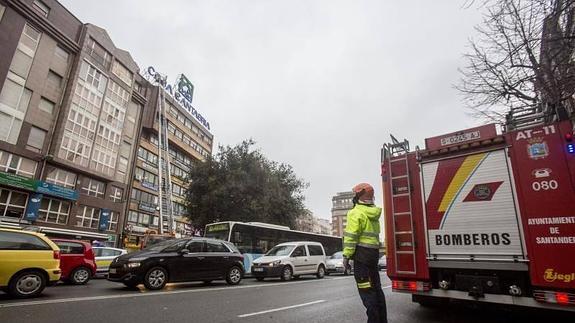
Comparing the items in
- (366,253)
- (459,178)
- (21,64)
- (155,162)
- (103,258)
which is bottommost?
(103,258)

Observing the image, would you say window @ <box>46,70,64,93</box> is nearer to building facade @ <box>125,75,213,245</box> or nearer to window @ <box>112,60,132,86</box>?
window @ <box>112,60,132,86</box>

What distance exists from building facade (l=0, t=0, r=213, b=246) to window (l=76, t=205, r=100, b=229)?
3.7 inches

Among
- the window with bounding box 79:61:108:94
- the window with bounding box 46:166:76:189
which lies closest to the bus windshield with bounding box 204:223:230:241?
the window with bounding box 46:166:76:189

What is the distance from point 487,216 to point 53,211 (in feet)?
109

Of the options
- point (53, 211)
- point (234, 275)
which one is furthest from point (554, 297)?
point (53, 211)

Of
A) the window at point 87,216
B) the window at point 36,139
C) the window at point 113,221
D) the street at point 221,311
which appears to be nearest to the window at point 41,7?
the window at point 36,139

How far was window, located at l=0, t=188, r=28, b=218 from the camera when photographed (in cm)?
2500

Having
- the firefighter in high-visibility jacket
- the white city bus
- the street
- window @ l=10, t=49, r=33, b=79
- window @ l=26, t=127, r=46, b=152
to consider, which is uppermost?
window @ l=10, t=49, r=33, b=79

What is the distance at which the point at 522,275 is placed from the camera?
5.10m

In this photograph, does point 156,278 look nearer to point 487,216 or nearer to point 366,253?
point 366,253

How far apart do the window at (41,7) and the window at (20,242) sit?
96.4 ft

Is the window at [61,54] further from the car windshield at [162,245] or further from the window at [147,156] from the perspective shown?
the car windshield at [162,245]

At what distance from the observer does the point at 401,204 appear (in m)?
6.58

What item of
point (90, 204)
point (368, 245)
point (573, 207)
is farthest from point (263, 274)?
point (90, 204)
